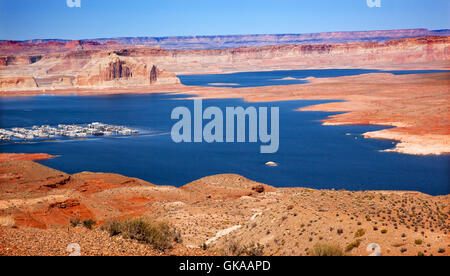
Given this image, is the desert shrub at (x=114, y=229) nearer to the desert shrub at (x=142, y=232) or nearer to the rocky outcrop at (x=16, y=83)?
the desert shrub at (x=142, y=232)

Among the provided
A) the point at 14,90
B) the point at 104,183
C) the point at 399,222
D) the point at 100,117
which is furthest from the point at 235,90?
the point at 399,222

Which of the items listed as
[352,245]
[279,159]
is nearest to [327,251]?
[352,245]

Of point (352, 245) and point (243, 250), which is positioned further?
point (243, 250)

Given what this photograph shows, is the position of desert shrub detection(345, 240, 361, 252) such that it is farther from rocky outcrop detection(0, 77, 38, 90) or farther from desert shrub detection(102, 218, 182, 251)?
rocky outcrop detection(0, 77, 38, 90)

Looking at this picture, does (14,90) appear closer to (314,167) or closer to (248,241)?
(314,167)

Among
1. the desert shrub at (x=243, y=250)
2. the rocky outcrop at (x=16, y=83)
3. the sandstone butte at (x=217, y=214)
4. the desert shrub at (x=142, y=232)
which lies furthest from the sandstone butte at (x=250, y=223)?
the rocky outcrop at (x=16, y=83)

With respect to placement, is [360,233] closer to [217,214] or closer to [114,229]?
[114,229]
